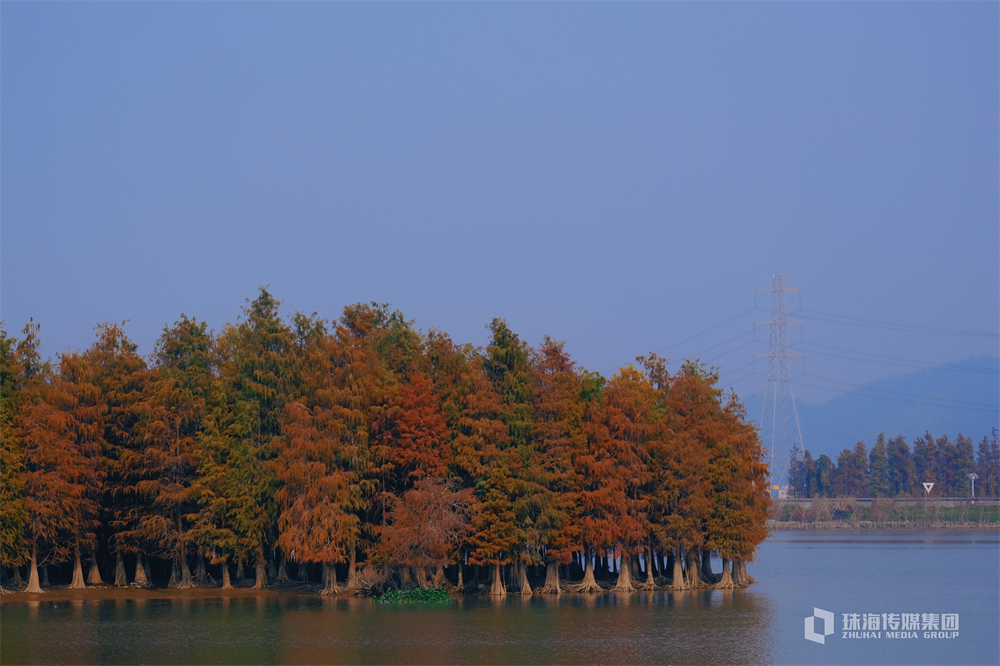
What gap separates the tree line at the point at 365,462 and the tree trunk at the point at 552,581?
0.12m

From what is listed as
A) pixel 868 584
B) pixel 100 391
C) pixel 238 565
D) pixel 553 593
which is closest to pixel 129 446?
pixel 100 391

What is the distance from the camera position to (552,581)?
2574 inches

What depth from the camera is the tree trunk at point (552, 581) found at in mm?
65125

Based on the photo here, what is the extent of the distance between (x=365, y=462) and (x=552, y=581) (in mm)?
13570

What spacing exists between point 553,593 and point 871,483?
149 m

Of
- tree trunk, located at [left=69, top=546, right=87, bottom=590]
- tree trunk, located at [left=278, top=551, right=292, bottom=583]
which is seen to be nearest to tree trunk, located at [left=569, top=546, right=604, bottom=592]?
tree trunk, located at [left=278, top=551, right=292, bottom=583]

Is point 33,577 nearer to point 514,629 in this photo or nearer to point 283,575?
point 283,575

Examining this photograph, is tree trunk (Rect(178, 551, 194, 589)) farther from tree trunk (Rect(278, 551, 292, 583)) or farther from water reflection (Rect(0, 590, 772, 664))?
water reflection (Rect(0, 590, 772, 664))

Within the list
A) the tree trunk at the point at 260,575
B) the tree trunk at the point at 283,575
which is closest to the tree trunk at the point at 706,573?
the tree trunk at the point at 283,575

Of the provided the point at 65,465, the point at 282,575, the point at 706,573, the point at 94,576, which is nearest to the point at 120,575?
the point at 94,576

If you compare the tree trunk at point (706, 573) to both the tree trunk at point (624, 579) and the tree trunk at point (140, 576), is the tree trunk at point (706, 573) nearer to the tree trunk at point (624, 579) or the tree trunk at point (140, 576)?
the tree trunk at point (624, 579)

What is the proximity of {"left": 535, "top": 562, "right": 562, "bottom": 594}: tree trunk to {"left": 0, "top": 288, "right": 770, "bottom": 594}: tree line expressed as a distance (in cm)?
12

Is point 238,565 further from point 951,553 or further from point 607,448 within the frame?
point 951,553

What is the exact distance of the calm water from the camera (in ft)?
136
